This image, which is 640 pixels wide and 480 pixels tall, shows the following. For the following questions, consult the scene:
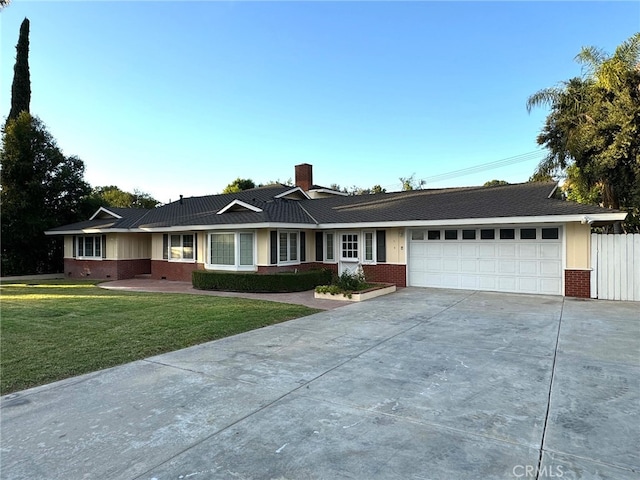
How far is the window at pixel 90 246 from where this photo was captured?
20703 millimetres

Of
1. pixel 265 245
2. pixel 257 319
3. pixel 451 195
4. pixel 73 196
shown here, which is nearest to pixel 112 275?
pixel 73 196

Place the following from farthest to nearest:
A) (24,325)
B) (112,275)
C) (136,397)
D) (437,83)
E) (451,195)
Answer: (112,275)
(437,83)
(451,195)
(24,325)
(136,397)

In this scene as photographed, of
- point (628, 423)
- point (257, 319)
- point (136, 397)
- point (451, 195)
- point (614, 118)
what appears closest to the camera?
point (628, 423)

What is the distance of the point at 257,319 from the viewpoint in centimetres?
896

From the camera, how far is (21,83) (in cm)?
2450

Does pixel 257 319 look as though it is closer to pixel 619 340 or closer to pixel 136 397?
pixel 136 397

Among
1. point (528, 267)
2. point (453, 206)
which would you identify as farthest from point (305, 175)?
point (528, 267)

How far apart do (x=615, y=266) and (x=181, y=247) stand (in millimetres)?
17118

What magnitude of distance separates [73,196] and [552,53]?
90.5 ft

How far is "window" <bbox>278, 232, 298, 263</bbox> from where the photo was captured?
50.7ft

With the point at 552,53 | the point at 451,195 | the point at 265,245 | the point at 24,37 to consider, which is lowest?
the point at 265,245

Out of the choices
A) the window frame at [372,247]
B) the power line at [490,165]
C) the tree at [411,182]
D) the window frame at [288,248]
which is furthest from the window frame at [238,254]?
the tree at [411,182]

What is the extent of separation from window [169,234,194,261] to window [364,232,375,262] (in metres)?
8.22

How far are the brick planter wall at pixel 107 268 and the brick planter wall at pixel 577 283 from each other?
1991 centimetres
